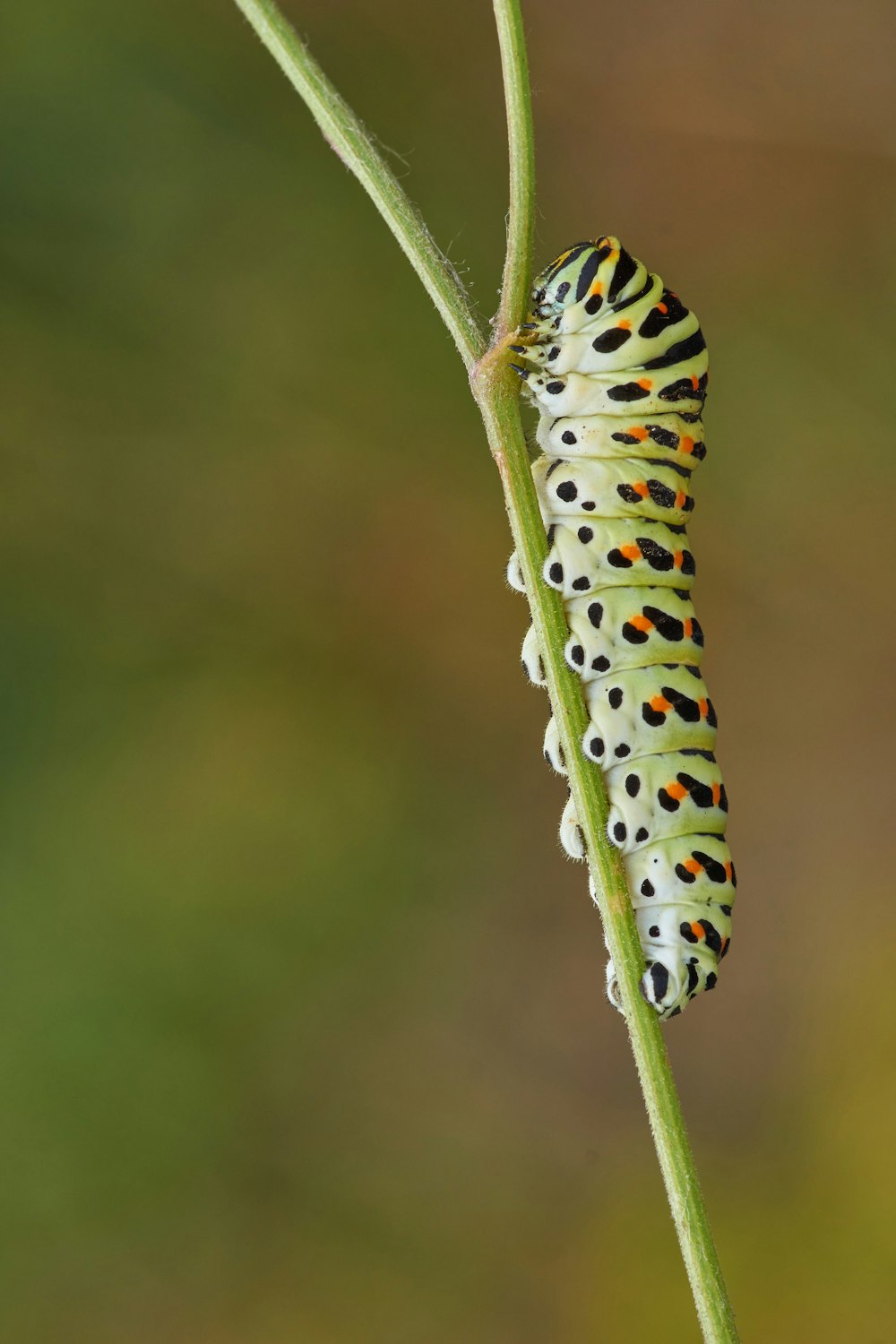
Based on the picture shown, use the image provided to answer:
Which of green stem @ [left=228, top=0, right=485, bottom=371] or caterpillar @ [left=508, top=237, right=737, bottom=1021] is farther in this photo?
caterpillar @ [left=508, top=237, right=737, bottom=1021]

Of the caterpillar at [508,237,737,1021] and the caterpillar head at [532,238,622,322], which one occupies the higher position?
the caterpillar head at [532,238,622,322]

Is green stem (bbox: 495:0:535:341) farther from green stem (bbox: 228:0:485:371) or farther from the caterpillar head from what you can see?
the caterpillar head

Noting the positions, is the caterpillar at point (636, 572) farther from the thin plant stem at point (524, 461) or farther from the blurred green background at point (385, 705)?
the blurred green background at point (385, 705)

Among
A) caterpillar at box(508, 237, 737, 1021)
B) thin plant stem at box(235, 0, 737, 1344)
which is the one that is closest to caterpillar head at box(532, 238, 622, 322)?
caterpillar at box(508, 237, 737, 1021)

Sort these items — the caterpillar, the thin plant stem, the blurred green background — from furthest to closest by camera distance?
the blurred green background, the caterpillar, the thin plant stem

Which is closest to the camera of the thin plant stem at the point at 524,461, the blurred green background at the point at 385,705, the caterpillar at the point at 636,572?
the thin plant stem at the point at 524,461

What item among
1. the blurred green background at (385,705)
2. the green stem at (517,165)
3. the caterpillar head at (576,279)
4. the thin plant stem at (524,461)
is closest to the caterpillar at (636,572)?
the caterpillar head at (576,279)

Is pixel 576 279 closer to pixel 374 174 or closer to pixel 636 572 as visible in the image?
pixel 636 572

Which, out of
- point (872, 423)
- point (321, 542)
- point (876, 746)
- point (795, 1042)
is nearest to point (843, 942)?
point (795, 1042)
